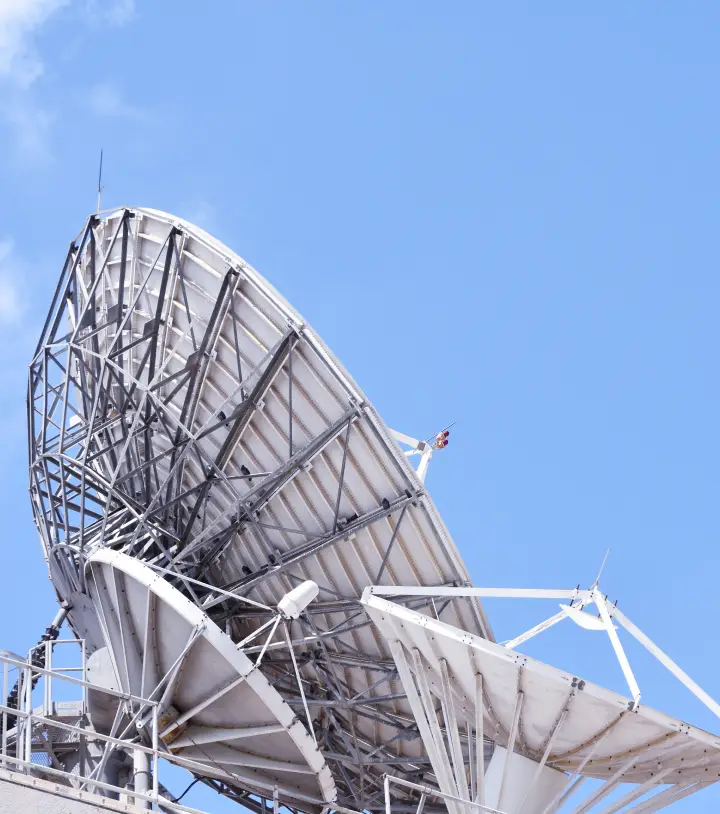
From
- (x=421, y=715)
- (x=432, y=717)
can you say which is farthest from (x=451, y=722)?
(x=421, y=715)

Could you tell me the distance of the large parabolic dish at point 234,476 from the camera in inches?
1161

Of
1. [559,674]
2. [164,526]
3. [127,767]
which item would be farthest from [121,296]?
[559,674]

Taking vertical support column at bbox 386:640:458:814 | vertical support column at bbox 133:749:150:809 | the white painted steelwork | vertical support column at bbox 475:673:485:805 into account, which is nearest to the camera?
vertical support column at bbox 133:749:150:809

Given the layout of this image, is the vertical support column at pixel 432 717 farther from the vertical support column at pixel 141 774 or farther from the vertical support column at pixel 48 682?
the vertical support column at pixel 48 682

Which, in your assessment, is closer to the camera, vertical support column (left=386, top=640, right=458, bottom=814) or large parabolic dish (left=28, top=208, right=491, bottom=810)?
vertical support column (left=386, top=640, right=458, bottom=814)

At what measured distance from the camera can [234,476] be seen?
31547mm

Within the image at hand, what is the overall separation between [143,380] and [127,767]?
351 inches

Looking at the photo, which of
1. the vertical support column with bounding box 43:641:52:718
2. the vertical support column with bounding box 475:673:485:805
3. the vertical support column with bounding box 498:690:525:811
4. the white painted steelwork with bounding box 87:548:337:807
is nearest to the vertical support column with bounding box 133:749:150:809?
the white painted steelwork with bounding box 87:548:337:807

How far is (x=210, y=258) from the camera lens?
30000 millimetres

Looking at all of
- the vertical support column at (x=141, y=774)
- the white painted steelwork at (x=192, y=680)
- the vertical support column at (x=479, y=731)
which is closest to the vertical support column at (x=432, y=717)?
the vertical support column at (x=479, y=731)

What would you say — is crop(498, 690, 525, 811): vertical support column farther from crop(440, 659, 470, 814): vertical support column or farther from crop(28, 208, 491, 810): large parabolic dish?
crop(28, 208, 491, 810): large parabolic dish

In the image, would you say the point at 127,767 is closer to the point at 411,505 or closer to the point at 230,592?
the point at 230,592

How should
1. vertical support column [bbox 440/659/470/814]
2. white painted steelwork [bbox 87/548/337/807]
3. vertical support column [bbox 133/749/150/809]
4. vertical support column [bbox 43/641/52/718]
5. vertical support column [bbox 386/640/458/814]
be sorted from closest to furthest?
vertical support column [bbox 133/749/150/809]
vertical support column [bbox 440/659/470/814]
vertical support column [bbox 386/640/458/814]
white painted steelwork [bbox 87/548/337/807]
vertical support column [bbox 43/641/52/718]

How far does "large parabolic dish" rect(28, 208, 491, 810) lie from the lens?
29500 millimetres
